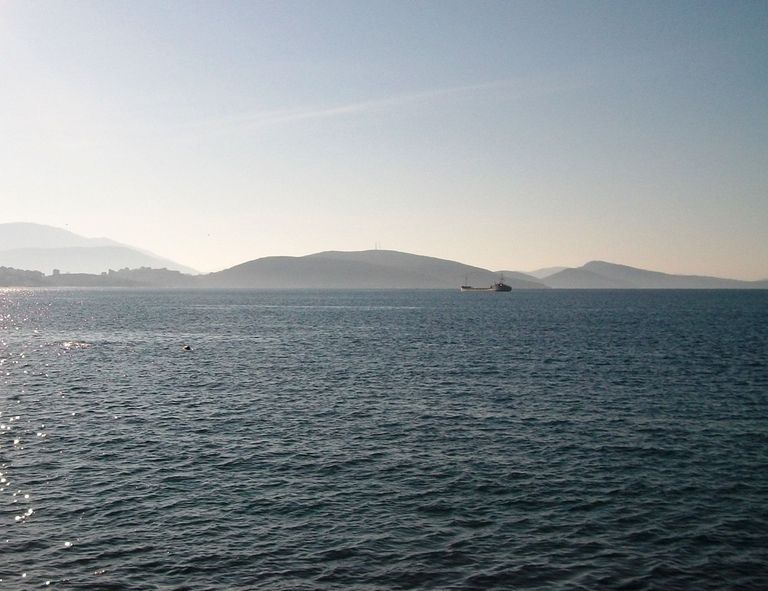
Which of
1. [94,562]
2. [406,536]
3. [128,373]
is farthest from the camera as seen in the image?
[128,373]

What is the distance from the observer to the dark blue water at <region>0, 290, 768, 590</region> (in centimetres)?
2666

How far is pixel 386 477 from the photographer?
125ft

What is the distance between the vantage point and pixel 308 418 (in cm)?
5416

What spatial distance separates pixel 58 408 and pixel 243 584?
4185 centimetres

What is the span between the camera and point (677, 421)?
52.5m

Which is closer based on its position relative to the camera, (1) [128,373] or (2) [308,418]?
(2) [308,418]

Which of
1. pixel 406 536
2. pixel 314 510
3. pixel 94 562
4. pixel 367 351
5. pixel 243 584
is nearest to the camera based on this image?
pixel 243 584

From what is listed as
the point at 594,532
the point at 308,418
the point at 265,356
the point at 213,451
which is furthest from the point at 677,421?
the point at 265,356

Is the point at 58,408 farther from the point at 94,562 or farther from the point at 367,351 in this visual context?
the point at 367,351

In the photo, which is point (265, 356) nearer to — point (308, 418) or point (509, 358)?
point (509, 358)

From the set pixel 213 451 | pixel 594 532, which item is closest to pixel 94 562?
pixel 213 451

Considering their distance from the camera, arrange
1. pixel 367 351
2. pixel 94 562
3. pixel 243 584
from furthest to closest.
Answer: pixel 367 351, pixel 94 562, pixel 243 584

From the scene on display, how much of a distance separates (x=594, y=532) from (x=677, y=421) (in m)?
26.8

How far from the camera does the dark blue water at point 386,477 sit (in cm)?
2666
